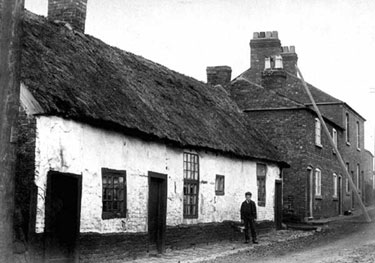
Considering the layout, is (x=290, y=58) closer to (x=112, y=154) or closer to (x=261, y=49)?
(x=261, y=49)

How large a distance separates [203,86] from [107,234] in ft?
41.5

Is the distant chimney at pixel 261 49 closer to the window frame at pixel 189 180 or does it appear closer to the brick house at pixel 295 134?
the brick house at pixel 295 134

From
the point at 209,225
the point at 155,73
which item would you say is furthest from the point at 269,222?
the point at 155,73

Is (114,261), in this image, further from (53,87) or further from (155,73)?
(155,73)

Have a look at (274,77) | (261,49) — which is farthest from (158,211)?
(261,49)

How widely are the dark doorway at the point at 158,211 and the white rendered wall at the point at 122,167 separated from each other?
0.97 ft

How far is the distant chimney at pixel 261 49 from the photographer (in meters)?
36.0

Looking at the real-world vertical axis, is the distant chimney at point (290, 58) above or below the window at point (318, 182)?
above

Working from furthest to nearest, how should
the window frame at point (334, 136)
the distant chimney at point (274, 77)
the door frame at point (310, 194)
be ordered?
the window frame at point (334, 136), the distant chimney at point (274, 77), the door frame at point (310, 194)

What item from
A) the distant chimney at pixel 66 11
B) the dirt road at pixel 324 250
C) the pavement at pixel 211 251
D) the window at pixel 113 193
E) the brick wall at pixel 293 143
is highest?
the distant chimney at pixel 66 11

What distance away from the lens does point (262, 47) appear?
36750 mm

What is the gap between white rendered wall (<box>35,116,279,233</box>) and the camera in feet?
40.9

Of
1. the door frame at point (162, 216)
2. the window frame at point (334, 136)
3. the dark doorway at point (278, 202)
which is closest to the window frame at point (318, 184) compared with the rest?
the window frame at point (334, 136)

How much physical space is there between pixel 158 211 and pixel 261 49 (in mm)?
22145
